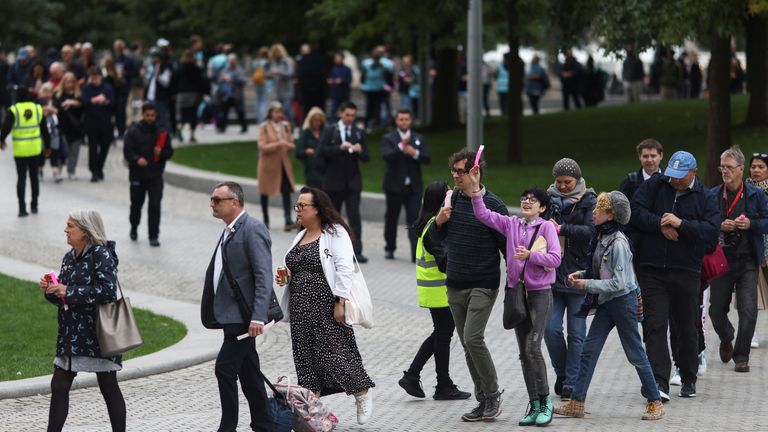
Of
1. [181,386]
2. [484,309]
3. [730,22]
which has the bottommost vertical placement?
[181,386]

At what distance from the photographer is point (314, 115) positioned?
18.6m

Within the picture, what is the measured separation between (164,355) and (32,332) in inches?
61.8

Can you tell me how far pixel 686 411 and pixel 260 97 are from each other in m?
23.2

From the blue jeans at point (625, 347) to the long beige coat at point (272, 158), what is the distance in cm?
970

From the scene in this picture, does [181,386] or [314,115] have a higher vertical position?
[314,115]

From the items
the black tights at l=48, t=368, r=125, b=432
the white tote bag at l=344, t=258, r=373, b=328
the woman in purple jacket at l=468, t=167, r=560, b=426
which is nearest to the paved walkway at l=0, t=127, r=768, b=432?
the woman in purple jacket at l=468, t=167, r=560, b=426

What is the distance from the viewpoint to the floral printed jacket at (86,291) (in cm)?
910

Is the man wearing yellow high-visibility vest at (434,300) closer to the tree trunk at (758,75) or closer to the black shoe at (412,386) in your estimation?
the black shoe at (412,386)

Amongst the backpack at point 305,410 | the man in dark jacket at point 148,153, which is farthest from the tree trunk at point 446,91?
the backpack at point 305,410

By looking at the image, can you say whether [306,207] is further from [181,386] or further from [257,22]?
[257,22]

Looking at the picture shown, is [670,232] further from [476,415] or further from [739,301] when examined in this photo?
[739,301]

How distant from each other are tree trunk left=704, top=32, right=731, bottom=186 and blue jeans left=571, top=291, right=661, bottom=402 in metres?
9.85

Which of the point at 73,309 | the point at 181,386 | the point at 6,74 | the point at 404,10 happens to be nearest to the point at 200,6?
the point at 6,74

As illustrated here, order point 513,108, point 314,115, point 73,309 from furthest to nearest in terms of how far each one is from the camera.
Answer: point 513,108 < point 314,115 < point 73,309
